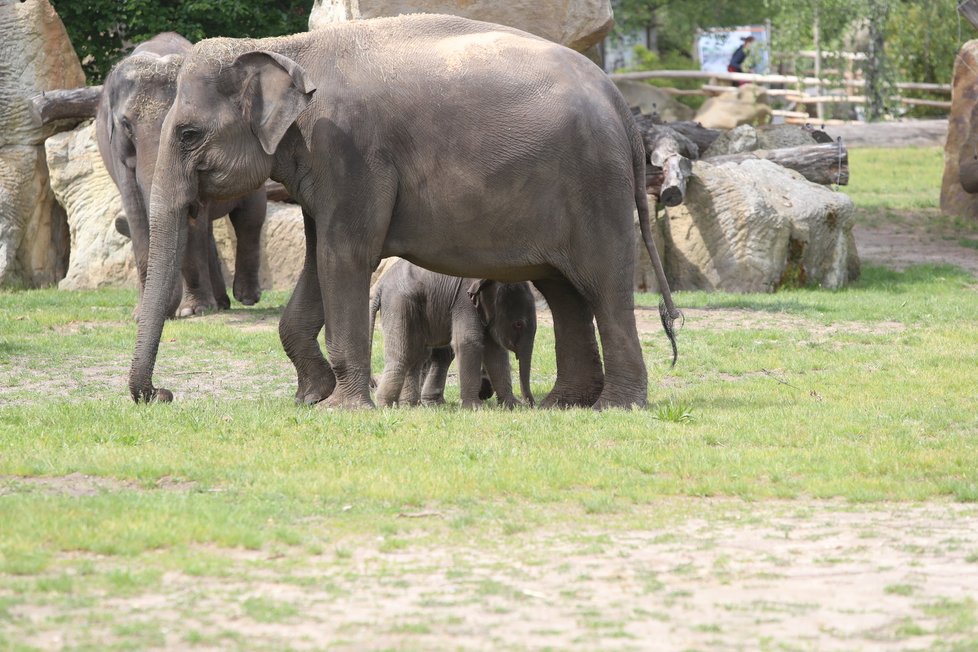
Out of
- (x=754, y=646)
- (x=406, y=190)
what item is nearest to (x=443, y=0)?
(x=406, y=190)

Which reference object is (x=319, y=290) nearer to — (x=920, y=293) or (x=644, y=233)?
(x=644, y=233)

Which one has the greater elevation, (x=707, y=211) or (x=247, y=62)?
(x=247, y=62)

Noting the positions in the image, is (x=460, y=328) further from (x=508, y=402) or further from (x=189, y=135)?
(x=189, y=135)

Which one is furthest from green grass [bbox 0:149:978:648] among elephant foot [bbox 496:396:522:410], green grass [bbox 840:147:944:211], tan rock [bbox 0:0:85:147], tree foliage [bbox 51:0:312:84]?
green grass [bbox 840:147:944:211]

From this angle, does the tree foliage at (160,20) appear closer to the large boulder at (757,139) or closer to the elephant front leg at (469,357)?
the large boulder at (757,139)

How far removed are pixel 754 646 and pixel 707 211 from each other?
14410 mm

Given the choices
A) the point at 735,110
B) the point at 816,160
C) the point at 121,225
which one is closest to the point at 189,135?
the point at 121,225

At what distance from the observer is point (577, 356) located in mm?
11500

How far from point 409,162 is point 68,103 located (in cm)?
1138

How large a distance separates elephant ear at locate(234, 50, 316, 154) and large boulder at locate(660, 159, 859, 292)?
10128 mm

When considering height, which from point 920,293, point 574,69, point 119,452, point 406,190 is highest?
point 574,69

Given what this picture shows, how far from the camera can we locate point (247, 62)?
10273mm

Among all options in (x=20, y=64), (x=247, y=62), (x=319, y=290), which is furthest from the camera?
(x=20, y=64)

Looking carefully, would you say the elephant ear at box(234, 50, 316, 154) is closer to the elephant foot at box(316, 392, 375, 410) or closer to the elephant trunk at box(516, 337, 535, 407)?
the elephant foot at box(316, 392, 375, 410)
